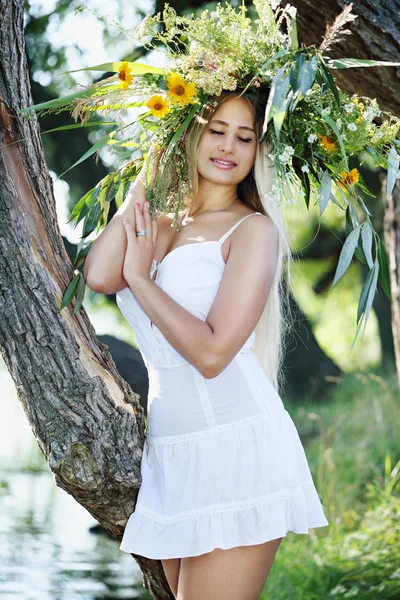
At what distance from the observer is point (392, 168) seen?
230cm

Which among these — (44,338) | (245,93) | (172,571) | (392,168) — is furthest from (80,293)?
(392,168)

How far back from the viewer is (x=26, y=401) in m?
2.24

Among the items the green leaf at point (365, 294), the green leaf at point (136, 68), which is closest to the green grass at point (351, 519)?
the green leaf at point (365, 294)

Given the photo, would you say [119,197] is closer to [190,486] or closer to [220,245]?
[220,245]

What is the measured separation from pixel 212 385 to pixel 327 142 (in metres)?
0.80

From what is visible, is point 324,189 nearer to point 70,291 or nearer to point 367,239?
point 367,239

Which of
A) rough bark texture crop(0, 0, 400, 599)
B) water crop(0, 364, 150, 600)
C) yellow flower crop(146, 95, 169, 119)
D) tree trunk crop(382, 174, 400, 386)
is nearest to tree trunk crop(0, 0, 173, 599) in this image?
rough bark texture crop(0, 0, 400, 599)

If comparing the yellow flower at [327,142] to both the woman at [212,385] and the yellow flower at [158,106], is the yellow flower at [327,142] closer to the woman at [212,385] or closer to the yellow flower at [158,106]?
the woman at [212,385]

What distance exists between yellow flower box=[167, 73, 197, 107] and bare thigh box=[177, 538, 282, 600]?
4.15ft

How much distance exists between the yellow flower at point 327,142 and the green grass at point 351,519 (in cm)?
231

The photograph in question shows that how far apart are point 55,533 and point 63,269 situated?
3.54 meters

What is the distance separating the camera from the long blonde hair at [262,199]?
7.70ft

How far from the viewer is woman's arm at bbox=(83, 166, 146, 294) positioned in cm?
230

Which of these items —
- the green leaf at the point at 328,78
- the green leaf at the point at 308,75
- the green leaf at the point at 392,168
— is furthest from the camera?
the green leaf at the point at 392,168
